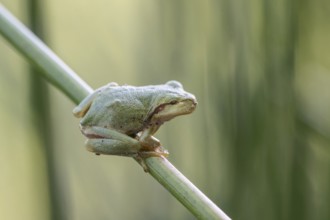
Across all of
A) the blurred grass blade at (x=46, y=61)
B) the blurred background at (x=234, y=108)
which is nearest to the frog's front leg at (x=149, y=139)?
the blurred grass blade at (x=46, y=61)

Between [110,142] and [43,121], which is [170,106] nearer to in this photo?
[110,142]

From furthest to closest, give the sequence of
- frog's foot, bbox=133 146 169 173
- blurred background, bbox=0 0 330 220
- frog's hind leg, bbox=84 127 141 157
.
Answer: blurred background, bbox=0 0 330 220, frog's hind leg, bbox=84 127 141 157, frog's foot, bbox=133 146 169 173

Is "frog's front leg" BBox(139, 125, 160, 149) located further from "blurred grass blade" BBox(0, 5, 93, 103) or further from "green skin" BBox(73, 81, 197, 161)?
"blurred grass blade" BBox(0, 5, 93, 103)

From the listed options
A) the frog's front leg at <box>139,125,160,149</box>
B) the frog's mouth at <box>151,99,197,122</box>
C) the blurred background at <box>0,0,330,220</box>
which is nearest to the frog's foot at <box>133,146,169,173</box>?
the frog's front leg at <box>139,125,160,149</box>

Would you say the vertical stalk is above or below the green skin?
below

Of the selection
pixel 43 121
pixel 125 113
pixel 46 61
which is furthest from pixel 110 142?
pixel 43 121

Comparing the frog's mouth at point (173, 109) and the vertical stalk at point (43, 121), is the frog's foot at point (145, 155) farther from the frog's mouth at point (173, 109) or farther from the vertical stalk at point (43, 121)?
the vertical stalk at point (43, 121)

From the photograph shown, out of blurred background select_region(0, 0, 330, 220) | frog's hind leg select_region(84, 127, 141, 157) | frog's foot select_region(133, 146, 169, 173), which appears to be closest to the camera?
frog's foot select_region(133, 146, 169, 173)

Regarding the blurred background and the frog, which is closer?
the frog
